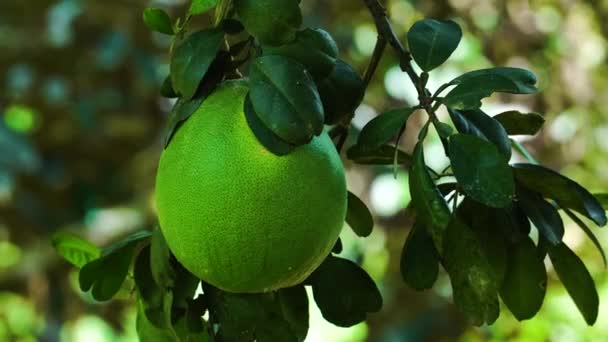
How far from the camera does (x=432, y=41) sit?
3.54 feet

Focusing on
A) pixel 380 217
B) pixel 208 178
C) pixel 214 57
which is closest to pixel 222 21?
pixel 214 57

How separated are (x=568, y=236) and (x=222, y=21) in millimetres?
1787

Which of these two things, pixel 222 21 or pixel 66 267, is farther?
pixel 66 267

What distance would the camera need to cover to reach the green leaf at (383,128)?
39.1 inches

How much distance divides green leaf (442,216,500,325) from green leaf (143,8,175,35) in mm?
343

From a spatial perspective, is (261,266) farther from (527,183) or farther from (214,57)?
(527,183)

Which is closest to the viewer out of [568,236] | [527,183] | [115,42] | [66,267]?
[527,183]

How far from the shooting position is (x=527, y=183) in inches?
41.8

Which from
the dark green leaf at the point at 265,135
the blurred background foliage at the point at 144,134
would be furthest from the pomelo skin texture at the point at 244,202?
the blurred background foliage at the point at 144,134

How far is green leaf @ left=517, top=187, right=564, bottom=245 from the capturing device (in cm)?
102

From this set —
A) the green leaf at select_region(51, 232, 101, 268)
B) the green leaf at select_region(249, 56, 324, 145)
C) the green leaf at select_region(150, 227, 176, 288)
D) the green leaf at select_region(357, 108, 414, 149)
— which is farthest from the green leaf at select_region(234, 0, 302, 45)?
the green leaf at select_region(51, 232, 101, 268)

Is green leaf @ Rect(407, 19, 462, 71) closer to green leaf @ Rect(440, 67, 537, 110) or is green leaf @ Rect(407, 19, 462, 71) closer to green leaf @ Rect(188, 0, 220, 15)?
green leaf @ Rect(440, 67, 537, 110)

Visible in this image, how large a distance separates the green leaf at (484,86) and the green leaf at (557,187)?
0.09m

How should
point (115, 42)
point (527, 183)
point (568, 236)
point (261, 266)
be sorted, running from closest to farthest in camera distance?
1. point (261, 266)
2. point (527, 183)
3. point (568, 236)
4. point (115, 42)
